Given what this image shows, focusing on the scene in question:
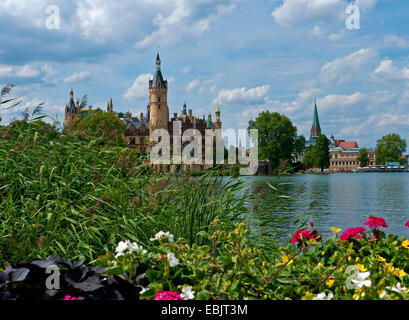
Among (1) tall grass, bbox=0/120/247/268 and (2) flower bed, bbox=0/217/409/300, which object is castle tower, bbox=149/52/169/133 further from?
(2) flower bed, bbox=0/217/409/300

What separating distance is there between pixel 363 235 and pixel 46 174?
289 cm

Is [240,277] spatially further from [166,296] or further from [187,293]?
[166,296]

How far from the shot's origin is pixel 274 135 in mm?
71062

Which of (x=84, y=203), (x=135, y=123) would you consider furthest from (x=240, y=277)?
(x=135, y=123)

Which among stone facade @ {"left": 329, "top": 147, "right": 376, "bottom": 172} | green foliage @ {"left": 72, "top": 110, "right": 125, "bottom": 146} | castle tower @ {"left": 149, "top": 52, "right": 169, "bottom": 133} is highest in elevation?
castle tower @ {"left": 149, "top": 52, "right": 169, "bottom": 133}

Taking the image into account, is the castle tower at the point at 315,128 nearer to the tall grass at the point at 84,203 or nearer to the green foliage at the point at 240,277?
the tall grass at the point at 84,203

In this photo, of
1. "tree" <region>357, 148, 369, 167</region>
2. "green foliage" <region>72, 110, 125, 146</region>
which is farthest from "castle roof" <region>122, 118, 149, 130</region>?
"green foliage" <region>72, 110, 125, 146</region>

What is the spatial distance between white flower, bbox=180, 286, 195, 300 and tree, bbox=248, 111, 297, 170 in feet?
218

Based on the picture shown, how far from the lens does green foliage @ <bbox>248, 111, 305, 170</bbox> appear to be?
6888cm

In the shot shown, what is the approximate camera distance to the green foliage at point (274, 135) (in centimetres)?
6888

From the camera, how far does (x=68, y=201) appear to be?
153 inches

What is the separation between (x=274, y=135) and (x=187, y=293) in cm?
7005

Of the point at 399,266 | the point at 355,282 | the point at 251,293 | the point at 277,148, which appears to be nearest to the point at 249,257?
the point at 251,293

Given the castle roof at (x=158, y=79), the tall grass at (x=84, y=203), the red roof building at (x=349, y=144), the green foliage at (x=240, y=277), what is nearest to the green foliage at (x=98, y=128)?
the tall grass at (x=84, y=203)
